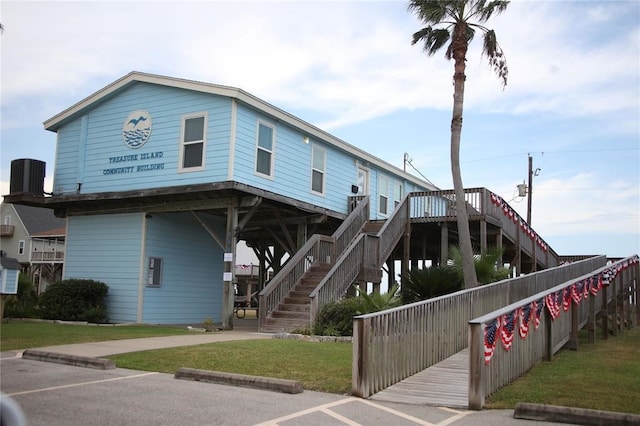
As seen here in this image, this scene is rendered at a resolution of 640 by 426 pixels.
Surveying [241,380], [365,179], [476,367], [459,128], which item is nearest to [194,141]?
[459,128]

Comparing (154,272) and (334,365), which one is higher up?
(154,272)

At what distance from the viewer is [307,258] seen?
17.5m

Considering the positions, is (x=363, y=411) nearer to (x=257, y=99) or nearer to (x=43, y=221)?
(x=257, y=99)

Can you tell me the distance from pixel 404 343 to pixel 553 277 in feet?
31.1

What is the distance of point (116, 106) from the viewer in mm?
19328

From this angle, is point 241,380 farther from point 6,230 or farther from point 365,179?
point 6,230

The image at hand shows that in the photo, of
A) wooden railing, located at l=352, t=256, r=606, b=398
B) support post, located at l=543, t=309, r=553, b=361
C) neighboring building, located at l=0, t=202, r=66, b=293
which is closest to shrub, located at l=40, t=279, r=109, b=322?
wooden railing, located at l=352, t=256, r=606, b=398

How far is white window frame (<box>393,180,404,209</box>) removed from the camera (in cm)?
2627

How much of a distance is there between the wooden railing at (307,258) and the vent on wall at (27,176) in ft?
28.5

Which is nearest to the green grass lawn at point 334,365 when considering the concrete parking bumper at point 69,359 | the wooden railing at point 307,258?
the concrete parking bumper at point 69,359

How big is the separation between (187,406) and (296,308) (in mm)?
9220

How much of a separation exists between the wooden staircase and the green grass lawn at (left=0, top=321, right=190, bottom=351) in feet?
7.29

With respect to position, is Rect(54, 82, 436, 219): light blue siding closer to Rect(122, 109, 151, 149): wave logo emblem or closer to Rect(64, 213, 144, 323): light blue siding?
Rect(122, 109, 151, 149): wave logo emblem

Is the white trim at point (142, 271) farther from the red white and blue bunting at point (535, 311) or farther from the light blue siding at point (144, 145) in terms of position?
the red white and blue bunting at point (535, 311)
